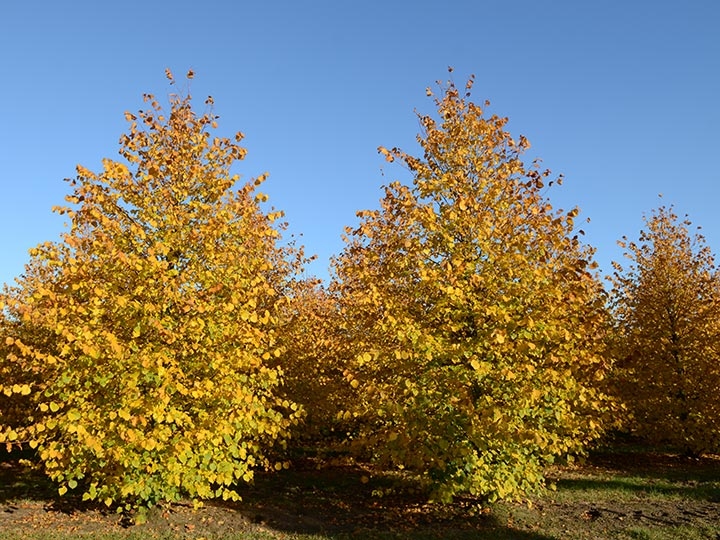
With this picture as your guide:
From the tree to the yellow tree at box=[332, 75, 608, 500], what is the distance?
7515 millimetres

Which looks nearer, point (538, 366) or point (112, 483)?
point (112, 483)

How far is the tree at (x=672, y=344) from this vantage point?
15055mm

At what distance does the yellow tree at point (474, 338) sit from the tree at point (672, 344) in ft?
24.7

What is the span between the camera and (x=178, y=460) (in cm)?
789

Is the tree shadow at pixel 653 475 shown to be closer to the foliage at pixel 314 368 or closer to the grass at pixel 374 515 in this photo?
the grass at pixel 374 515

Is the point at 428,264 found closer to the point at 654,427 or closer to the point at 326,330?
the point at 326,330

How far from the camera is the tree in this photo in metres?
15.1

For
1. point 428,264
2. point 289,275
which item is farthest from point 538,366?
point 289,275

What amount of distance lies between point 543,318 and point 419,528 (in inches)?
170

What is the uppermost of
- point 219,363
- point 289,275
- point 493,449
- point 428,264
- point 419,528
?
point 289,275

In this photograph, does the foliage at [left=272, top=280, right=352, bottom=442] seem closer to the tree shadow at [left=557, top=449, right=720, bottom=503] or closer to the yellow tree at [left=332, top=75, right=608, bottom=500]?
the yellow tree at [left=332, top=75, right=608, bottom=500]

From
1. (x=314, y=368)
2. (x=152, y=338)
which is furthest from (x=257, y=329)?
(x=314, y=368)

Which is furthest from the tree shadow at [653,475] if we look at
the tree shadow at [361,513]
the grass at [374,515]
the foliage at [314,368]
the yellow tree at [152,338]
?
the yellow tree at [152,338]

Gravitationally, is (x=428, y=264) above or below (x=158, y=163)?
below
